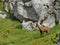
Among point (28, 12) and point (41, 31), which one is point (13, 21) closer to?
point (28, 12)

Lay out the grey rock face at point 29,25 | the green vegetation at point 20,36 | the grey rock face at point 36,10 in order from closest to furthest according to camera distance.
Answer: the green vegetation at point 20,36, the grey rock face at point 36,10, the grey rock face at point 29,25

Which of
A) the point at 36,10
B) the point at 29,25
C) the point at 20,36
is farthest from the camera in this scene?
the point at 36,10

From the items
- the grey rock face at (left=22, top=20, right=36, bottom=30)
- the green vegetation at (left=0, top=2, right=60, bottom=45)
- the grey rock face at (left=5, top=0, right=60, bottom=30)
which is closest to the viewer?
the green vegetation at (left=0, top=2, right=60, bottom=45)

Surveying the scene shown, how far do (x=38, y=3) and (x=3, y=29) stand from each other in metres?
7.51

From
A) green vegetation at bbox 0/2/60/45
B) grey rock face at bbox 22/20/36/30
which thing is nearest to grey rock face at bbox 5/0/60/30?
grey rock face at bbox 22/20/36/30

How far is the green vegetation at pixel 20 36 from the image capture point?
1410 inches

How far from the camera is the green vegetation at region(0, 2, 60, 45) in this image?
→ 3581 cm

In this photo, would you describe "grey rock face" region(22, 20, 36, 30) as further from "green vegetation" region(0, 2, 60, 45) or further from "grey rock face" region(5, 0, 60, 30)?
"grey rock face" region(5, 0, 60, 30)

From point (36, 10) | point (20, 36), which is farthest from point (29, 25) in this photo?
point (20, 36)

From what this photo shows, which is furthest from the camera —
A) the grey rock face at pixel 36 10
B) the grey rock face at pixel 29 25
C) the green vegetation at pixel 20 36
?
the grey rock face at pixel 29 25

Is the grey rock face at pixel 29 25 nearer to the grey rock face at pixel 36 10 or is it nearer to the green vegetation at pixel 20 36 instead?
the green vegetation at pixel 20 36

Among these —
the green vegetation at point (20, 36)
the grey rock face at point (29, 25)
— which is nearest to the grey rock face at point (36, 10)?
the grey rock face at point (29, 25)

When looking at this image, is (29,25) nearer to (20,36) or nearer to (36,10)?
(36,10)

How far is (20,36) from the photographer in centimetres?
4003
